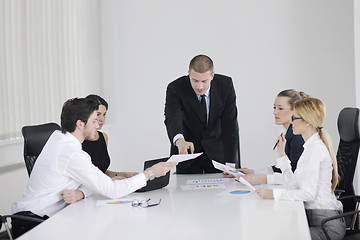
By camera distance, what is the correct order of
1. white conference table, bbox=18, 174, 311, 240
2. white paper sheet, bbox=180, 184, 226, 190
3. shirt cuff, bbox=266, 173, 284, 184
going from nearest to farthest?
white conference table, bbox=18, 174, 311, 240, white paper sheet, bbox=180, 184, 226, 190, shirt cuff, bbox=266, 173, 284, 184

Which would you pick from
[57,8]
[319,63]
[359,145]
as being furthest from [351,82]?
[57,8]

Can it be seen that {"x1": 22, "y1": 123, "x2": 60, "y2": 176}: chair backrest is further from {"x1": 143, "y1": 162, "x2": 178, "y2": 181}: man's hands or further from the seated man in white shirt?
{"x1": 143, "y1": 162, "x2": 178, "y2": 181}: man's hands

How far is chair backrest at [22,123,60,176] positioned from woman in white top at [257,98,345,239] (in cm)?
172

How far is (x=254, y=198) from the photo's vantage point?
10.2 feet

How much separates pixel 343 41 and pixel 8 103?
13.0 feet

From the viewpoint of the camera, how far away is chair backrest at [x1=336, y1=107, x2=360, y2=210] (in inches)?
151

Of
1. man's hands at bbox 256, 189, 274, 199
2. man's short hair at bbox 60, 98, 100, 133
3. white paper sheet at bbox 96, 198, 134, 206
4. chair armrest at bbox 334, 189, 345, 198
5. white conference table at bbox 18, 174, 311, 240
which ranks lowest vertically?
chair armrest at bbox 334, 189, 345, 198

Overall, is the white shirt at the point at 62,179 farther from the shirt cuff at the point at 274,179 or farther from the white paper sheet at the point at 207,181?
the shirt cuff at the point at 274,179

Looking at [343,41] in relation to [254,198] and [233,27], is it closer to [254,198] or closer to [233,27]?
[233,27]

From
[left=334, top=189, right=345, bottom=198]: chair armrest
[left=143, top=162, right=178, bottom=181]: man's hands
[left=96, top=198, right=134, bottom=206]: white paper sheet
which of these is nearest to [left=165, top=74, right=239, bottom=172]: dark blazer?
[left=143, top=162, right=178, bottom=181]: man's hands

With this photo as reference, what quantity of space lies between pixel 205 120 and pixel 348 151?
116 cm

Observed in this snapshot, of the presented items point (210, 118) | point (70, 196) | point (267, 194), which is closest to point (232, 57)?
point (210, 118)

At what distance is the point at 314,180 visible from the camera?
304 centimetres

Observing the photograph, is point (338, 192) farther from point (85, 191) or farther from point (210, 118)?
point (85, 191)
